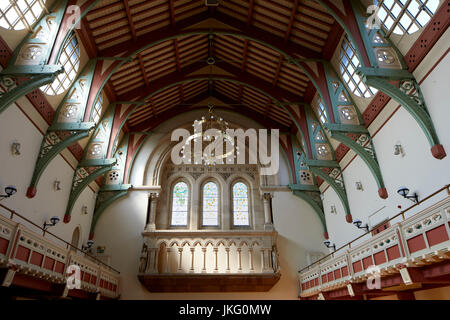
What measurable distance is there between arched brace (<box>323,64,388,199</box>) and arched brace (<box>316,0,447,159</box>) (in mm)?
3637

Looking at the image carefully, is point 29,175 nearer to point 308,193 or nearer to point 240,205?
point 240,205

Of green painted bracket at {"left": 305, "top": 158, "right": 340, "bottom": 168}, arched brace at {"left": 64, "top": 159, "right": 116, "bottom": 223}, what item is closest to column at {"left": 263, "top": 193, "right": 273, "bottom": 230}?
green painted bracket at {"left": 305, "top": 158, "right": 340, "bottom": 168}

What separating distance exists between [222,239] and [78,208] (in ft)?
30.0

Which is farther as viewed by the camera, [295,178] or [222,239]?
[295,178]

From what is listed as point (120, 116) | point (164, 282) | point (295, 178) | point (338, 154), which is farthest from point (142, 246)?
point (338, 154)

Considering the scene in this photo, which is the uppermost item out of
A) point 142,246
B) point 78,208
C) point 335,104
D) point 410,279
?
point 335,104

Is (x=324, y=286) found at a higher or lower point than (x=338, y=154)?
lower

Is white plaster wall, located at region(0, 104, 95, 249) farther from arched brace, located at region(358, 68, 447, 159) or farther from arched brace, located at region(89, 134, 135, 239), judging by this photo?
arched brace, located at region(358, 68, 447, 159)

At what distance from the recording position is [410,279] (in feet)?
30.8

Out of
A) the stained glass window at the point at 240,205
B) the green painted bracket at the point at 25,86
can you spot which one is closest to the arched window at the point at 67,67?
the green painted bracket at the point at 25,86

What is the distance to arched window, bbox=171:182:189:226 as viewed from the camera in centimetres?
2345

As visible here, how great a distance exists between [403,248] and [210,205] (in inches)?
621
